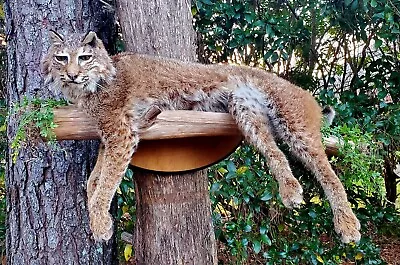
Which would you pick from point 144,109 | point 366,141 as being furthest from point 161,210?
point 366,141

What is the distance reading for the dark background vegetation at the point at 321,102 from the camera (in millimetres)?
3025

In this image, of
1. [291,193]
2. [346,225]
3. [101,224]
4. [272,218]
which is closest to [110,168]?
[101,224]

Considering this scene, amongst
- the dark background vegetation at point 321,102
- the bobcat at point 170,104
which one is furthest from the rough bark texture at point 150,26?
the dark background vegetation at point 321,102

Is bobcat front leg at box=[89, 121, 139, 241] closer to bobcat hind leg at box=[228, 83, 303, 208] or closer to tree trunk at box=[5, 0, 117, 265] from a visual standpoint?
bobcat hind leg at box=[228, 83, 303, 208]

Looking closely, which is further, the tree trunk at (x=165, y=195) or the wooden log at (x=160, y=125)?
the tree trunk at (x=165, y=195)

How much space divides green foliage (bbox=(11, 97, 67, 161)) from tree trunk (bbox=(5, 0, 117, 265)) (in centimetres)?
59

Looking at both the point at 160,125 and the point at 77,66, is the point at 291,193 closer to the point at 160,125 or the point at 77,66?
the point at 160,125

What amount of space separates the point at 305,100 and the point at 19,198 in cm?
136

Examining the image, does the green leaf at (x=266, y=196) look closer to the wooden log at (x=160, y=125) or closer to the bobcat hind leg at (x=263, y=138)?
the bobcat hind leg at (x=263, y=138)

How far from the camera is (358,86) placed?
3.78 meters

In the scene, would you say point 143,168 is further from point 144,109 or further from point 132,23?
point 132,23

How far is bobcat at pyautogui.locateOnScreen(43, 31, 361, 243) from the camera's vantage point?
1901mm

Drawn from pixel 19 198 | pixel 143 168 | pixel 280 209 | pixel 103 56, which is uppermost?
pixel 103 56

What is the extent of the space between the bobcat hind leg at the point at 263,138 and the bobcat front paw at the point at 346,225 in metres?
0.19
